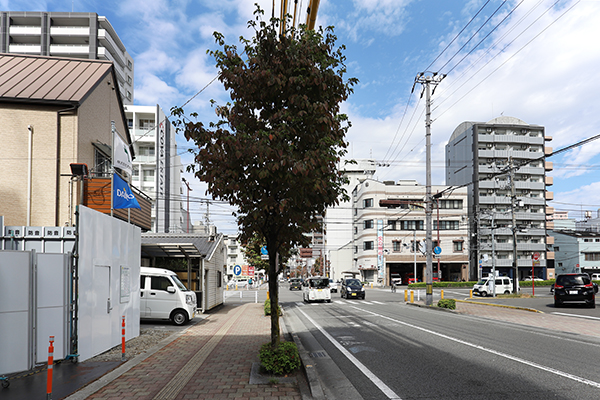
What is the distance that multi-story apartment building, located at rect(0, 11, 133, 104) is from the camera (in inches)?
2264

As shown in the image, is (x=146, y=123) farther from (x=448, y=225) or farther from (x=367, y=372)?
(x=367, y=372)

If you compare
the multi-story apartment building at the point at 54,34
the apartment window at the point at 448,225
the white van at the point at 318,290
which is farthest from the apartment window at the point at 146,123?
the apartment window at the point at 448,225

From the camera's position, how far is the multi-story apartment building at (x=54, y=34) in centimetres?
5750

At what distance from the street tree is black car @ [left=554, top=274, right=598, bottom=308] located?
70.2 feet

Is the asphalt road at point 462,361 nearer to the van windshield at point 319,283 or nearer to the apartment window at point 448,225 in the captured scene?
the van windshield at point 319,283

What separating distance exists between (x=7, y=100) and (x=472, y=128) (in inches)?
2803

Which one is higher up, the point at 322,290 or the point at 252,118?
the point at 252,118

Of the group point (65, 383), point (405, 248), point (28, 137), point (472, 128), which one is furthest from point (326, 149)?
point (472, 128)

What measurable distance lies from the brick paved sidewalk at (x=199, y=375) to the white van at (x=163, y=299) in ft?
13.6

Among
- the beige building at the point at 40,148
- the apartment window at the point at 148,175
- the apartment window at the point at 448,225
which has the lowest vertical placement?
the apartment window at the point at 448,225

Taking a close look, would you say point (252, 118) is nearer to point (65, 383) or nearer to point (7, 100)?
point (65, 383)

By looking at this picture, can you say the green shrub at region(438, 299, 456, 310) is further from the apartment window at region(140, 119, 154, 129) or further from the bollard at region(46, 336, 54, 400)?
the apartment window at region(140, 119, 154, 129)

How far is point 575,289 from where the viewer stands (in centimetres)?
2355

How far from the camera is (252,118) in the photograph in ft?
27.6
